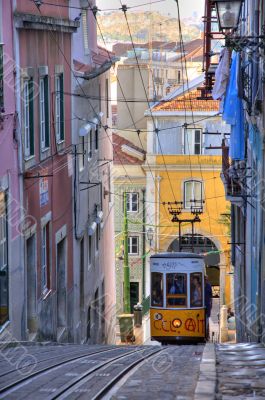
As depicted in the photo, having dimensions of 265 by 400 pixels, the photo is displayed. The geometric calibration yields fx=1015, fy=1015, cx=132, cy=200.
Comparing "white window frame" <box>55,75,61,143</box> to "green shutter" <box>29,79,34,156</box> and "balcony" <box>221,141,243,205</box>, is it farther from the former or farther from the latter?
"balcony" <box>221,141,243,205</box>

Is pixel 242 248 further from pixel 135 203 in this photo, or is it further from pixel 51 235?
pixel 135 203

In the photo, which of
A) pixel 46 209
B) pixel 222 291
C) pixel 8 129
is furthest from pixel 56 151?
pixel 222 291

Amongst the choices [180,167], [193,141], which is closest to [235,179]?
[193,141]

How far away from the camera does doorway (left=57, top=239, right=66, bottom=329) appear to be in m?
21.0

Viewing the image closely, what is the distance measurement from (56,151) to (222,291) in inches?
978

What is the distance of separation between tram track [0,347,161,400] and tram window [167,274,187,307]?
9998 mm

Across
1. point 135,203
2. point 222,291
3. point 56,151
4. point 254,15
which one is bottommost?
point 222,291

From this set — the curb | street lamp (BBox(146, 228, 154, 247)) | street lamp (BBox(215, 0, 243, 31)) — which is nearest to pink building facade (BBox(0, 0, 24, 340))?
the curb

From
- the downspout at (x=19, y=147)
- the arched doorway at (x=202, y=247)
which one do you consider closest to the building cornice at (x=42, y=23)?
the downspout at (x=19, y=147)

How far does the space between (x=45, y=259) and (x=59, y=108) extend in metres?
3.83

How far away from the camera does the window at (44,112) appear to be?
18.6 m

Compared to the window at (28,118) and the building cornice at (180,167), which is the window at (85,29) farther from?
the building cornice at (180,167)

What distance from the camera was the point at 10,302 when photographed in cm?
1516

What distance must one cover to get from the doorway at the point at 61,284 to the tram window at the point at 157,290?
267 cm
